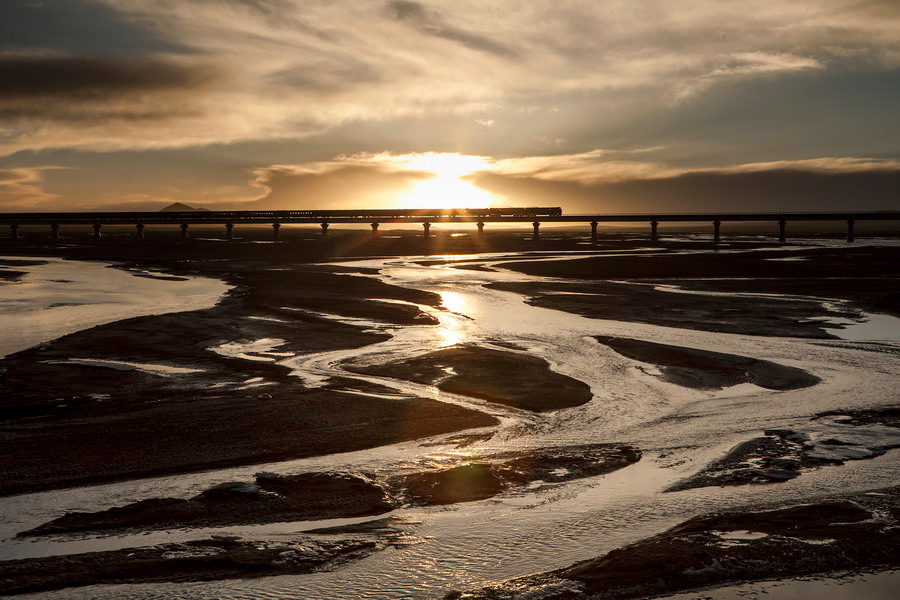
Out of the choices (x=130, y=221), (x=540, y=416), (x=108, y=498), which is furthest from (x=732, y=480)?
(x=130, y=221)

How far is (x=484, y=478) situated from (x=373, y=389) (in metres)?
5.92

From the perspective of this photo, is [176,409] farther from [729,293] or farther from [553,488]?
[729,293]

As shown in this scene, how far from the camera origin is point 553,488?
374 inches

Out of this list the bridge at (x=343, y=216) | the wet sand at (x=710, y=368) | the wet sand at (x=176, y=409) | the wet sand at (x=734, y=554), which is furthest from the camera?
the bridge at (x=343, y=216)

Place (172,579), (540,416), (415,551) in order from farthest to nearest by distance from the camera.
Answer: (540,416)
(415,551)
(172,579)

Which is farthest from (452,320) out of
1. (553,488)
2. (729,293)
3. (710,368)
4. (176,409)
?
(553,488)

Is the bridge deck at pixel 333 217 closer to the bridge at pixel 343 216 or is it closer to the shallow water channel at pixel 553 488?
the bridge at pixel 343 216

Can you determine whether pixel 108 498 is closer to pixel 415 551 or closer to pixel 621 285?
pixel 415 551

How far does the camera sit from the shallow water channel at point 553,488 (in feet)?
23.1

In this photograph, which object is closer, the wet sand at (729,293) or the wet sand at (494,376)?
the wet sand at (494,376)

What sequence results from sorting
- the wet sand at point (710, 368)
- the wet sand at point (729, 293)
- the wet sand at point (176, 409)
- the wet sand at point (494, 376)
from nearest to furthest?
1. the wet sand at point (176, 409)
2. the wet sand at point (494, 376)
3. the wet sand at point (710, 368)
4. the wet sand at point (729, 293)

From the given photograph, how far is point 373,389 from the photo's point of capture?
1541 centimetres

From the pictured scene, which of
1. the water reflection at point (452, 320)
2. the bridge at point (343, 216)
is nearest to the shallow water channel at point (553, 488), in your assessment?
the water reflection at point (452, 320)

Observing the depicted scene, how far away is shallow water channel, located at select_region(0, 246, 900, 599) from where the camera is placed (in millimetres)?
7031
